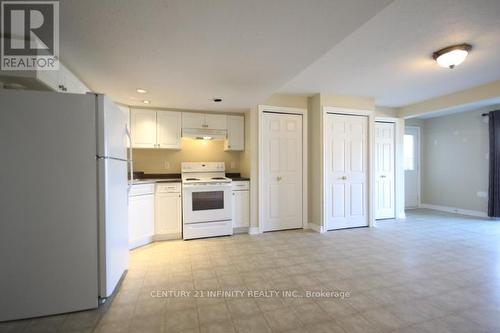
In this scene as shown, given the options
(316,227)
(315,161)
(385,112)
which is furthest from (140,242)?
(385,112)

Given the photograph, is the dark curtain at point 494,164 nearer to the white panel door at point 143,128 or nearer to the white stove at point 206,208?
the white stove at point 206,208

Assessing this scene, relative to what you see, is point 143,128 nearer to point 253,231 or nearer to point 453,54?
point 253,231

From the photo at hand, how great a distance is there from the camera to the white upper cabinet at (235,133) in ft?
14.0

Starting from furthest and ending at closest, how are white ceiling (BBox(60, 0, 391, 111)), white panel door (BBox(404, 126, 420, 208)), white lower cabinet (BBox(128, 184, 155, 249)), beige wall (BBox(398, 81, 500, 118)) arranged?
white panel door (BBox(404, 126, 420, 208)) < beige wall (BBox(398, 81, 500, 118)) < white lower cabinet (BBox(128, 184, 155, 249)) < white ceiling (BBox(60, 0, 391, 111))

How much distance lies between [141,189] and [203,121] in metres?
1.57

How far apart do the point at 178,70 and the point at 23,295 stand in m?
2.31

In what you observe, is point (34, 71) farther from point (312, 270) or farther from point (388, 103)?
point (388, 103)

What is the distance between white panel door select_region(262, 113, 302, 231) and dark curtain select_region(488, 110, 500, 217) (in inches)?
164

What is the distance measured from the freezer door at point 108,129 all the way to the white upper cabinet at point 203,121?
172cm

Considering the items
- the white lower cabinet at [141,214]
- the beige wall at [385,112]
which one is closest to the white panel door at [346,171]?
the beige wall at [385,112]

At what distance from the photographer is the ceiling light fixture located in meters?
2.32

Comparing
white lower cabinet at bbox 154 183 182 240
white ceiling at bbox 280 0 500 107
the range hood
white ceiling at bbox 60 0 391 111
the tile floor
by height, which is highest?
white ceiling at bbox 280 0 500 107

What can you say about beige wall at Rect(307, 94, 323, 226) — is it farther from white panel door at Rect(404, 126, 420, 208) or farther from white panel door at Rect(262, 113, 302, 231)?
white panel door at Rect(404, 126, 420, 208)

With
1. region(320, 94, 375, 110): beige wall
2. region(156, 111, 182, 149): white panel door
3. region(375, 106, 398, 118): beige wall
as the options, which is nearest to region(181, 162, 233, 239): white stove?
region(156, 111, 182, 149): white panel door
